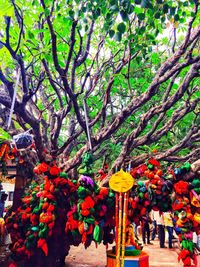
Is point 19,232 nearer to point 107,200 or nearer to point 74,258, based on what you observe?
point 107,200

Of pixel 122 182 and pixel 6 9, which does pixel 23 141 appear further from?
pixel 6 9

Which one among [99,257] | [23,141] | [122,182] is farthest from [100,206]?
[99,257]

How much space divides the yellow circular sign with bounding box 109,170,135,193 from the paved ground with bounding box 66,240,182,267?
189 inches

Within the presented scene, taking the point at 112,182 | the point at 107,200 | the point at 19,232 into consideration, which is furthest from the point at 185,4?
the point at 19,232

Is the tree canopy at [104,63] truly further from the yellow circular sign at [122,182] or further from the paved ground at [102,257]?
the paved ground at [102,257]

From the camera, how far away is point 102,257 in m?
10.7

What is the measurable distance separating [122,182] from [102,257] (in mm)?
6498

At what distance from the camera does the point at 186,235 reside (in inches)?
213

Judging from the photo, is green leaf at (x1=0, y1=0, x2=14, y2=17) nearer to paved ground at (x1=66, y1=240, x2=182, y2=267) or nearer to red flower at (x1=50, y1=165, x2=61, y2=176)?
red flower at (x1=50, y1=165, x2=61, y2=176)

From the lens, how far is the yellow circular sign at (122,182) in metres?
5.30

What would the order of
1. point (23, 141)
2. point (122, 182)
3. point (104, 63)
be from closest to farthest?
point (23, 141) → point (122, 182) → point (104, 63)

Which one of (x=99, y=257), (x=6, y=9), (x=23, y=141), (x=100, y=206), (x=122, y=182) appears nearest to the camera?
(x=6, y=9)

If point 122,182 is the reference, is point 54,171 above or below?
above

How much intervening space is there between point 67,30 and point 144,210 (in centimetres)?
438
